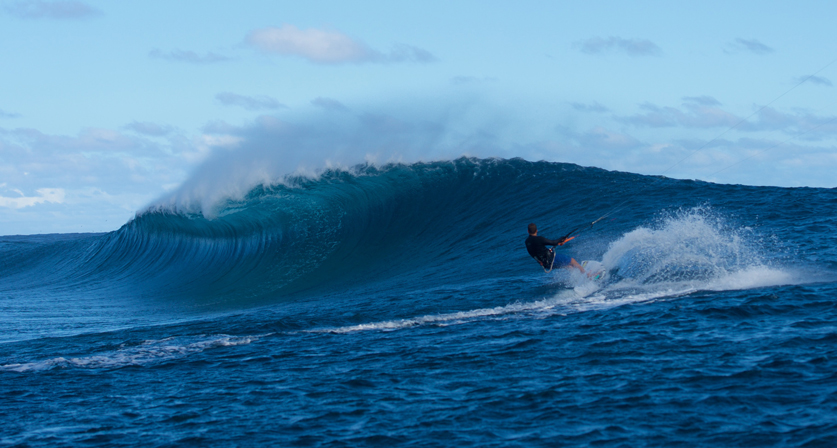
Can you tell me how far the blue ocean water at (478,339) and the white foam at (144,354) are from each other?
46 mm

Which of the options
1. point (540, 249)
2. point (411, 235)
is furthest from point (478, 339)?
point (411, 235)

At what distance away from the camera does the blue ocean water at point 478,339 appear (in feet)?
16.3

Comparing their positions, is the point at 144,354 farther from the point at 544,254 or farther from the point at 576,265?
the point at 576,265

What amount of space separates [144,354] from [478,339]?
4.01 m

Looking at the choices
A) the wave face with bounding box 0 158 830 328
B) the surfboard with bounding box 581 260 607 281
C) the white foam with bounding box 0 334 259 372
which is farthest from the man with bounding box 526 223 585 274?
the white foam with bounding box 0 334 259 372

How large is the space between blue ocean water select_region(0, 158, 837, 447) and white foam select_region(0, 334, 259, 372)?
0.05 m

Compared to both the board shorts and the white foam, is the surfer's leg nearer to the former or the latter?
the board shorts

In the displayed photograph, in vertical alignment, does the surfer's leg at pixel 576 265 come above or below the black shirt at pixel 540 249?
below

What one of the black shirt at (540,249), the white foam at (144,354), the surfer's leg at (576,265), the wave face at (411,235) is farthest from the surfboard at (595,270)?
the white foam at (144,354)

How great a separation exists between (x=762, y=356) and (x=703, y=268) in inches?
174

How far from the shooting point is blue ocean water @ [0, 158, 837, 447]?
4.96 metres

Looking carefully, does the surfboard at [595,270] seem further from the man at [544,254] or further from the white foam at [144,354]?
the white foam at [144,354]

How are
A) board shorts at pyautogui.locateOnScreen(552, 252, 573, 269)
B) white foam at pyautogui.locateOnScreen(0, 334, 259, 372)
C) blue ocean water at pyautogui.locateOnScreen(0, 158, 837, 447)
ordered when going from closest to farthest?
blue ocean water at pyautogui.locateOnScreen(0, 158, 837, 447), white foam at pyautogui.locateOnScreen(0, 334, 259, 372), board shorts at pyautogui.locateOnScreen(552, 252, 573, 269)

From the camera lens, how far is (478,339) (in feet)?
24.3
